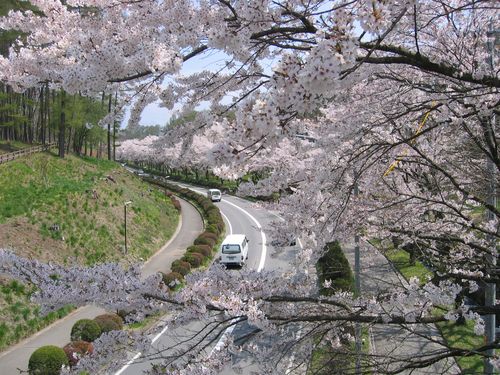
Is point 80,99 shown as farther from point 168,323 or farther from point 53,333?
point 168,323

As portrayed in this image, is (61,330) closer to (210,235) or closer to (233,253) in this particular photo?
(233,253)

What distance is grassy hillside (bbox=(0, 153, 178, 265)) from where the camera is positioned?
1880 cm

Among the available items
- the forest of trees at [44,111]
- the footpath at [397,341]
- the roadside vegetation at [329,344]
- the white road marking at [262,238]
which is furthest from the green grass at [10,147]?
the footpath at [397,341]

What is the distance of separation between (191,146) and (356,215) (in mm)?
2939

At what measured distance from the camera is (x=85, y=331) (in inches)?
521

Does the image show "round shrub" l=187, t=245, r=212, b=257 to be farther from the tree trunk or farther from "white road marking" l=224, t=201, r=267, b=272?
the tree trunk

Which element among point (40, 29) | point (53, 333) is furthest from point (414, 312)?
point (53, 333)

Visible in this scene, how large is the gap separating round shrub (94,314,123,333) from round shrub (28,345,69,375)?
2.41 metres

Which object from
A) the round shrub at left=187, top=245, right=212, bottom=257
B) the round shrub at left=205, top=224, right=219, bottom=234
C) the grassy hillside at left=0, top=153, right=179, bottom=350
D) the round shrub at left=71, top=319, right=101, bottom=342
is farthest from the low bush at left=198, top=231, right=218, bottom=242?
the round shrub at left=71, top=319, right=101, bottom=342

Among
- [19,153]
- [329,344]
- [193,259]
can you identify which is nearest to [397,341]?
[329,344]

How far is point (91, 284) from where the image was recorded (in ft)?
11.5

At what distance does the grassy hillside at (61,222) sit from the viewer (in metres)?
15.1

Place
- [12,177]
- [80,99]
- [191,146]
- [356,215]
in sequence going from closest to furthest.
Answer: [191,146] → [356,215] → [12,177] → [80,99]

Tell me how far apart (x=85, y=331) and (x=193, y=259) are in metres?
9.19
